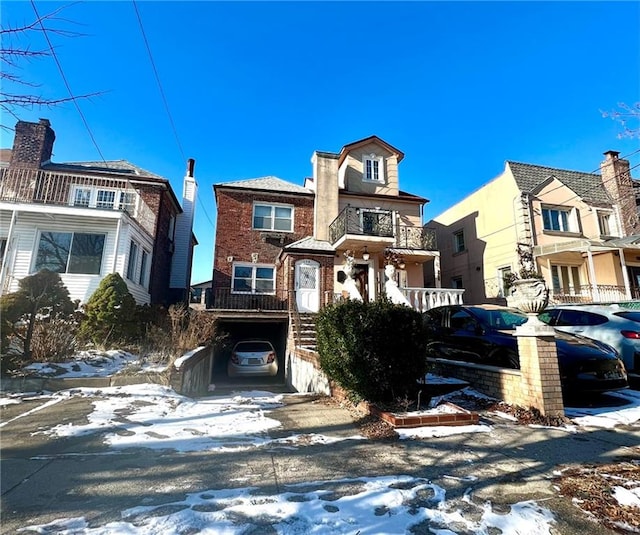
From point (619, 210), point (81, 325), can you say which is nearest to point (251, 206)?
point (81, 325)

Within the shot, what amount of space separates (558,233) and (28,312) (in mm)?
22597

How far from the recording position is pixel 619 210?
18781mm

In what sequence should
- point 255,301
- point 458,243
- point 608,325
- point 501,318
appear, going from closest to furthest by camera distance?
point 501,318
point 608,325
point 255,301
point 458,243

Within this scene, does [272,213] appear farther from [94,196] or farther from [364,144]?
[94,196]

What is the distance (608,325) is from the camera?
7.36 metres

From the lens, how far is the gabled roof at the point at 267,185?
16.9 metres

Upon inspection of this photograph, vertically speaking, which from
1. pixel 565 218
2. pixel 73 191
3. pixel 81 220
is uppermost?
pixel 565 218

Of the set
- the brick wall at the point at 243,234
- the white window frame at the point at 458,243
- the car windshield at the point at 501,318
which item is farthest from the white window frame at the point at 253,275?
the white window frame at the point at 458,243

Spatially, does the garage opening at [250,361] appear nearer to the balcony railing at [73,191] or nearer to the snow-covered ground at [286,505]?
the balcony railing at [73,191]

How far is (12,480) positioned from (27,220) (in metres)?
12.8

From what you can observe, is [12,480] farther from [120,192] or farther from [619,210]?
[619,210]

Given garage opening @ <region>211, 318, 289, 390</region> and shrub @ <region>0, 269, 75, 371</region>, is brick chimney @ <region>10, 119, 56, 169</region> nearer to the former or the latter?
shrub @ <region>0, 269, 75, 371</region>

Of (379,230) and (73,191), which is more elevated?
(73,191)

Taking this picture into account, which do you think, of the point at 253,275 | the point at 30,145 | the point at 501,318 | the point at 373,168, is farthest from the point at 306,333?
the point at 30,145
